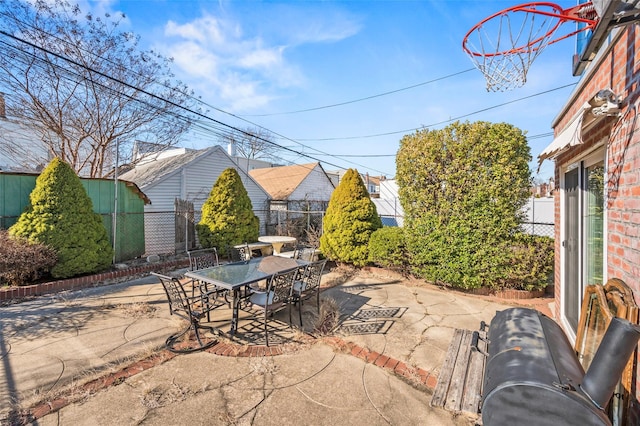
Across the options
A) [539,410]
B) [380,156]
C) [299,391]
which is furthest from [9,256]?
[380,156]

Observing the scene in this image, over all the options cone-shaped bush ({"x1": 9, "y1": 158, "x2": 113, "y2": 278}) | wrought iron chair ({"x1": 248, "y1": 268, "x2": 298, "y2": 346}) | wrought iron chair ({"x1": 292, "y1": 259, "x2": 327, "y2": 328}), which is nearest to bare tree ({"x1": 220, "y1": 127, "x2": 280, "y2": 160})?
cone-shaped bush ({"x1": 9, "y1": 158, "x2": 113, "y2": 278})

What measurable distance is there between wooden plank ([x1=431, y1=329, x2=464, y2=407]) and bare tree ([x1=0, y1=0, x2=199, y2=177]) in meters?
9.94

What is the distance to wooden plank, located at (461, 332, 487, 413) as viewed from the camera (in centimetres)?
204

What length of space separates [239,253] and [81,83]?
10.2 meters

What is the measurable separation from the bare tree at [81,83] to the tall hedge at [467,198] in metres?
7.85

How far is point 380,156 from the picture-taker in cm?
2334

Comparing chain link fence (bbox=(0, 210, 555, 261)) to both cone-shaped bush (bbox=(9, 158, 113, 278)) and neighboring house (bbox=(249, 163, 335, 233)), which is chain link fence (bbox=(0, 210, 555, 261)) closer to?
cone-shaped bush (bbox=(9, 158, 113, 278))

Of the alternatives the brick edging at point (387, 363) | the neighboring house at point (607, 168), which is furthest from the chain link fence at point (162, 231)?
the brick edging at point (387, 363)

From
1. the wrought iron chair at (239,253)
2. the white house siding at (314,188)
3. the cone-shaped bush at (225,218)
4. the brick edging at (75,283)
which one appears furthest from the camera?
the white house siding at (314,188)

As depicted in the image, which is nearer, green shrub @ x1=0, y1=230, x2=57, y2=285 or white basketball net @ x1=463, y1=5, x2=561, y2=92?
white basketball net @ x1=463, y1=5, x2=561, y2=92

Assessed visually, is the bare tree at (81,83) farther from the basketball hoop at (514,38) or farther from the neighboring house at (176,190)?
the basketball hoop at (514,38)

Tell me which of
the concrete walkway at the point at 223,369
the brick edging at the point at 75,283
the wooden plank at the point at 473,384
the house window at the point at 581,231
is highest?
the house window at the point at 581,231

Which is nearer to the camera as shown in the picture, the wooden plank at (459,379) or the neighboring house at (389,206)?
the wooden plank at (459,379)

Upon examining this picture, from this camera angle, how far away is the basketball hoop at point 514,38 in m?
2.83
